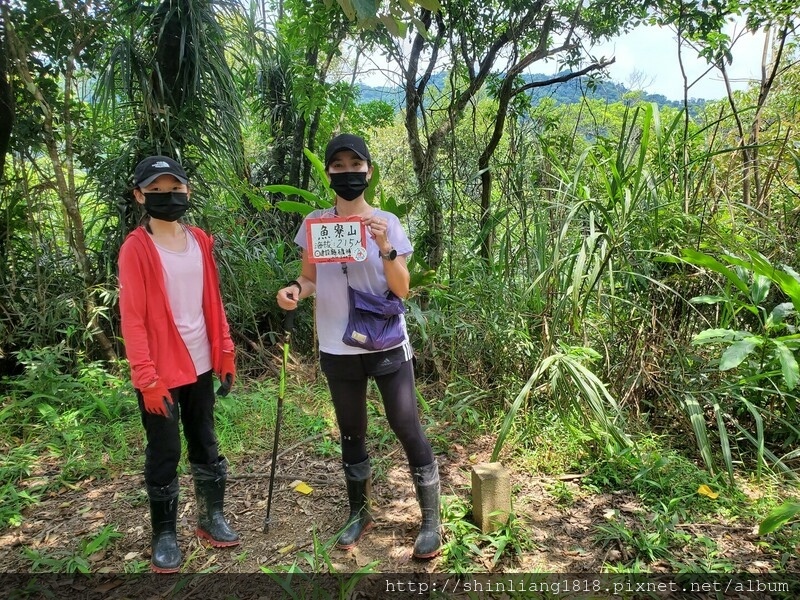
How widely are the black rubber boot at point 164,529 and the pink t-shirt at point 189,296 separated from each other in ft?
1.62

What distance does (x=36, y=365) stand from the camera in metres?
3.40

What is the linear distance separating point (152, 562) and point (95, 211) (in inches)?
114

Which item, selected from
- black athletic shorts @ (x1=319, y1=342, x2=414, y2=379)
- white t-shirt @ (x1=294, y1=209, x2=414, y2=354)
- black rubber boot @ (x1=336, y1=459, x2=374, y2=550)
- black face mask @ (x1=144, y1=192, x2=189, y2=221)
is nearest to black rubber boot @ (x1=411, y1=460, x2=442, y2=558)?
black rubber boot @ (x1=336, y1=459, x2=374, y2=550)

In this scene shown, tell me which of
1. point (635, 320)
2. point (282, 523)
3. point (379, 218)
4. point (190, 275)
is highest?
point (379, 218)

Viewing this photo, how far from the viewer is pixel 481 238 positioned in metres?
3.58

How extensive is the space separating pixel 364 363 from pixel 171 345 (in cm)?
73

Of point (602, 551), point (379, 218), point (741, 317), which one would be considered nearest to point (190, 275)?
point (379, 218)

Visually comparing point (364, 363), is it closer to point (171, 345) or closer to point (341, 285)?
point (341, 285)

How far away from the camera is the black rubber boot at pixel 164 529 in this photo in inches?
78.7

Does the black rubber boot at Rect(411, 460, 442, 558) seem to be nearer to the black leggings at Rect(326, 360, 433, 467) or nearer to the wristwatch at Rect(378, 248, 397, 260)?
the black leggings at Rect(326, 360, 433, 467)

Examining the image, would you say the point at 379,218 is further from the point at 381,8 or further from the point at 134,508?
the point at 134,508

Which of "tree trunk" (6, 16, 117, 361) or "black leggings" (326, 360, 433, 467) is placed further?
"tree trunk" (6, 16, 117, 361)

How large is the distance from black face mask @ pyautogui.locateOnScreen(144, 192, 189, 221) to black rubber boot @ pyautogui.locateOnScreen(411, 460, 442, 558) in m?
1.38

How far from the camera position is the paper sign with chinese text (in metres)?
1.81
